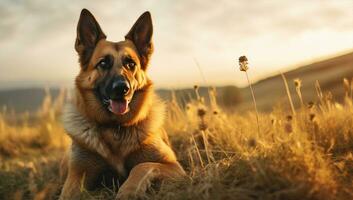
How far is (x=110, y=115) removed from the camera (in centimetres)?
472

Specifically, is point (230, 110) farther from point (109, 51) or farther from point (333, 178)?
point (333, 178)

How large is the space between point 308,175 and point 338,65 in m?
19.7

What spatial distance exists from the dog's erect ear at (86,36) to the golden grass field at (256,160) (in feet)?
4.66

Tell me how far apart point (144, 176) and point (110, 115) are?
123cm

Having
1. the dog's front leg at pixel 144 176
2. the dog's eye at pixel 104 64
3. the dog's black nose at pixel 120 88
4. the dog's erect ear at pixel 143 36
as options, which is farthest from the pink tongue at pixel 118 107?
the dog's erect ear at pixel 143 36

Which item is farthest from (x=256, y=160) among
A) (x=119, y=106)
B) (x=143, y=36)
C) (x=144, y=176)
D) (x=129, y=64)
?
(x=143, y=36)

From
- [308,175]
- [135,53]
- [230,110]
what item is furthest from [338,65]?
[308,175]

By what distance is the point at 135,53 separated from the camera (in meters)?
5.00

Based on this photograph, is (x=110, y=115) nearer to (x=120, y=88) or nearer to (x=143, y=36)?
(x=120, y=88)

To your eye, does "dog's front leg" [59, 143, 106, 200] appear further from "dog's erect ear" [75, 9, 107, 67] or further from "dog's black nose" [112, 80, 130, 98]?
"dog's erect ear" [75, 9, 107, 67]

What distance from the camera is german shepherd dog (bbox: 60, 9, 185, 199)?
14.7ft

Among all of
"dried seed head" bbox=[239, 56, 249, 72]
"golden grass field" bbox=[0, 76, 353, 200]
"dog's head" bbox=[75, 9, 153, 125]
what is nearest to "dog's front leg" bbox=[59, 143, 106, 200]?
"golden grass field" bbox=[0, 76, 353, 200]

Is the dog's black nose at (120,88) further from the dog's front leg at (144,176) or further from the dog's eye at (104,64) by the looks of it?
the dog's front leg at (144,176)

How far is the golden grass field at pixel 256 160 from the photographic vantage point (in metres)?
3.00
